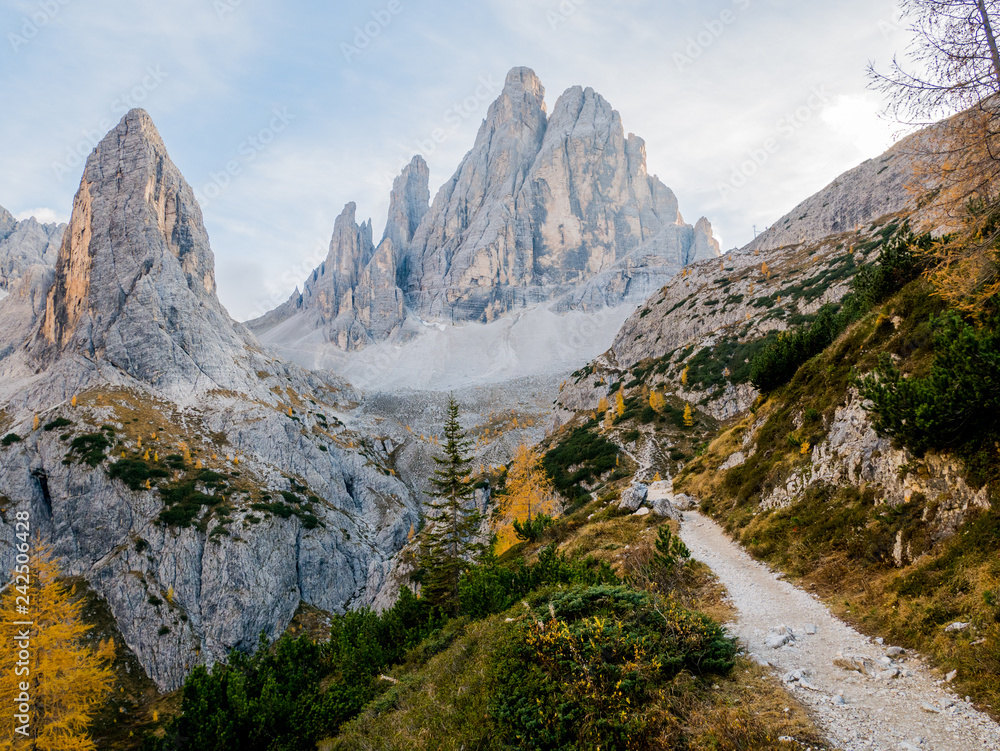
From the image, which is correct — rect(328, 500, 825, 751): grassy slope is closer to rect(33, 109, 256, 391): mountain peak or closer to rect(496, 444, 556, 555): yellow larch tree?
rect(496, 444, 556, 555): yellow larch tree

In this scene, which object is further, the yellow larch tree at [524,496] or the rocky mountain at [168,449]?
the rocky mountain at [168,449]

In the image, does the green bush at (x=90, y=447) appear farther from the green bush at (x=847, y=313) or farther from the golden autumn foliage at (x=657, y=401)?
the green bush at (x=847, y=313)

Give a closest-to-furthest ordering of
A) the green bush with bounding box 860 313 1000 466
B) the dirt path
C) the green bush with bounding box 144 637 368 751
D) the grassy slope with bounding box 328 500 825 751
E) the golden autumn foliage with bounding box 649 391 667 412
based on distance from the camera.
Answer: the dirt path
the grassy slope with bounding box 328 500 825 751
the green bush with bounding box 860 313 1000 466
the green bush with bounding box 144 637 368 751
the golden autumn foliage with bounding box 649 391 667 412

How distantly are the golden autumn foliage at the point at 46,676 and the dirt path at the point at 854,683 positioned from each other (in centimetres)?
2616

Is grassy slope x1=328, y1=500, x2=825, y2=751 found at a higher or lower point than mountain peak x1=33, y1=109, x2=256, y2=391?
lower

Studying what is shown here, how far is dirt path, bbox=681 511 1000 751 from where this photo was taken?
451 cm

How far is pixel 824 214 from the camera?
101 m

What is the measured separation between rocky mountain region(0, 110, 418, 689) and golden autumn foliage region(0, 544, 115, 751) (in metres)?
48.6

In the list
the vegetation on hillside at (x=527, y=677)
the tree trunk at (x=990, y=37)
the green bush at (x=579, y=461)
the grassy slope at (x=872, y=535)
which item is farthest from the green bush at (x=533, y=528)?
the green bush at (x=579, y=461)

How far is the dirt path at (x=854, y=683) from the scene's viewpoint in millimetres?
4508

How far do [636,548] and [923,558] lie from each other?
6944mm

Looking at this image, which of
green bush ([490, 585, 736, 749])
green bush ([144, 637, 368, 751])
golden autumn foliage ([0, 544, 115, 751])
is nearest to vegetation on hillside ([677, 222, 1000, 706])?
green bush ([490, 585, 736, 749])

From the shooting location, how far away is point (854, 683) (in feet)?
18.7

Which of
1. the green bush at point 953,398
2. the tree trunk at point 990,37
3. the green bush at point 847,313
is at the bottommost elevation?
the green bush at point 953,398
